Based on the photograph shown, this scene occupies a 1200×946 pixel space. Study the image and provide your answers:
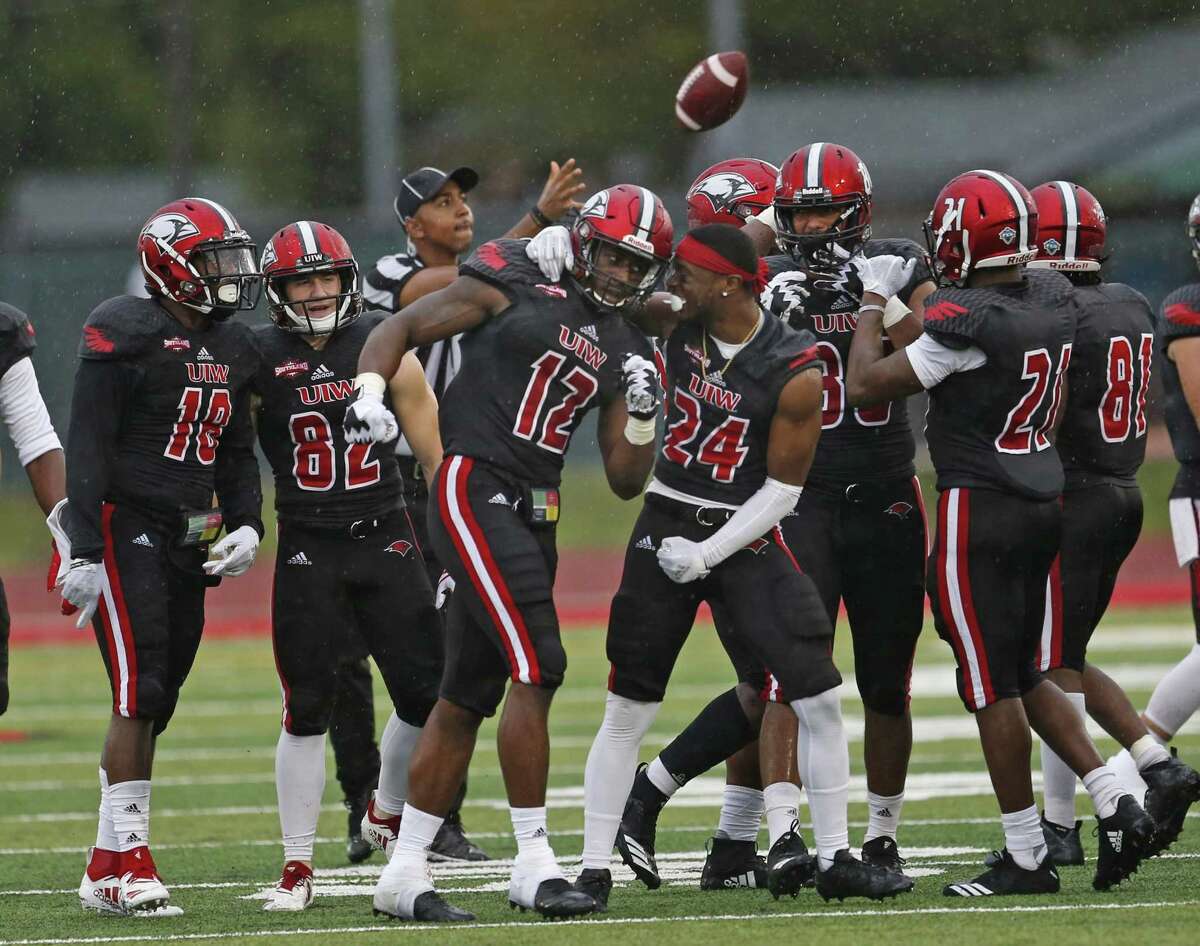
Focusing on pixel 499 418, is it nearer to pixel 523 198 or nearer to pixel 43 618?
pixel 43 618

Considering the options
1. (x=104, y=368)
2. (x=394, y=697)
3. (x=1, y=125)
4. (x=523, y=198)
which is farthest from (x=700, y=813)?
(x=1, y=125)

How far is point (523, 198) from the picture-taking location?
27.3 metres

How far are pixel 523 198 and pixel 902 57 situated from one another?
899 cm

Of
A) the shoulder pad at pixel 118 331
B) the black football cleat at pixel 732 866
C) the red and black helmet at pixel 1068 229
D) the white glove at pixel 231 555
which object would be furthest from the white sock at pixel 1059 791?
the shoulder pad at pixel 118 331

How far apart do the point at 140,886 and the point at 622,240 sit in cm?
228

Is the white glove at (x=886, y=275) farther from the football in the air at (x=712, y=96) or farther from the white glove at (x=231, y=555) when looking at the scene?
the white glove at (x=231, y=555)

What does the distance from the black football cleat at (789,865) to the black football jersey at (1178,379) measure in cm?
207

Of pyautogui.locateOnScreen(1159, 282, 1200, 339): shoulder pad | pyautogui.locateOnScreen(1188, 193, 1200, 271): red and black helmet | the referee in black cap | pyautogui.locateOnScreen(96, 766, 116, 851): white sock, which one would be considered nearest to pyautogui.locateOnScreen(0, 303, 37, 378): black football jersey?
pyautogui.locateOnScreen(96, 766, 116, 851): white sock

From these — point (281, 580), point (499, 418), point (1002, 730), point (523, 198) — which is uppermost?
point (523, 198)

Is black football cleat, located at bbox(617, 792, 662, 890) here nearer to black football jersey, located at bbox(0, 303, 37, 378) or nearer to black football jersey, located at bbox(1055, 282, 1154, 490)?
black football jersey, located at bbox(1055, 282, 1154, 490)

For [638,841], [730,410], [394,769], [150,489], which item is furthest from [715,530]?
[150,489]

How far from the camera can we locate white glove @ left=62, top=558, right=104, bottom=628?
A: 5.86 m

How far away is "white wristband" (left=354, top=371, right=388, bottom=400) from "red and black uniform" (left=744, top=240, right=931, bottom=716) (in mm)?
1342

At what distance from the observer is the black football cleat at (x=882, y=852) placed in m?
6.24
